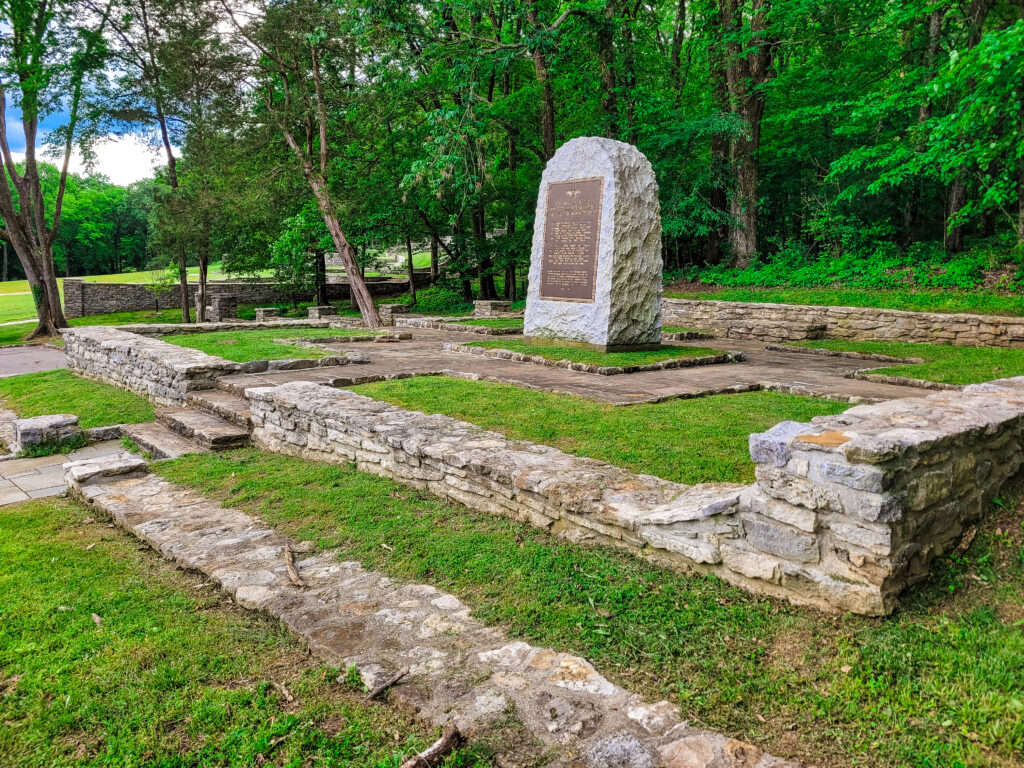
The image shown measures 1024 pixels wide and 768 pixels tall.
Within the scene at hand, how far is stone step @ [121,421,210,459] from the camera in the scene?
601cm

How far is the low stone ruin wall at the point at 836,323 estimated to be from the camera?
32.7 feet

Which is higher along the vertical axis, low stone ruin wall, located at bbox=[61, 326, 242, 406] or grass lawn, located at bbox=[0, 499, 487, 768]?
low stone ruin wall, located at bbox=[61, 326, 242, 406]

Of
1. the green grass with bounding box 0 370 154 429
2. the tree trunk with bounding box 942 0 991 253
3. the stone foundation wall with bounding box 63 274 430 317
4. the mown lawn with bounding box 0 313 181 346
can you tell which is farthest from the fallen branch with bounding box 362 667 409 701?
the stone foundation wall with bounding box 63 274 430 317

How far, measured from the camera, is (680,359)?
27.9 ft

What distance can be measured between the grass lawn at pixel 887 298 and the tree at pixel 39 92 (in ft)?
56.9

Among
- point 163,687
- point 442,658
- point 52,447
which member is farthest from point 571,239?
point 163,687

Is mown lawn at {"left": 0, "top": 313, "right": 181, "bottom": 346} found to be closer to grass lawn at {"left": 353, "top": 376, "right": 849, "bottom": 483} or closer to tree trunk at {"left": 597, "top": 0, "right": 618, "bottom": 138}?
tree trunk at {"left": 597, "top": 0, "right": 618, "bottom": 138}

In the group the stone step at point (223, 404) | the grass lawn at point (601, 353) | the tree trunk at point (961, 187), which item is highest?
the tree trunk at point (961, 187)

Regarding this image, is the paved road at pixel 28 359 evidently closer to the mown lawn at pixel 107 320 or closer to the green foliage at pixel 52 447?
the mown lawn at pixel 107 320

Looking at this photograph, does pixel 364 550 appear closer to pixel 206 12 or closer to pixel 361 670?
pixel 361 670

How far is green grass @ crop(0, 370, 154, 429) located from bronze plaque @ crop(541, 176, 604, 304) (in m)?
5.94

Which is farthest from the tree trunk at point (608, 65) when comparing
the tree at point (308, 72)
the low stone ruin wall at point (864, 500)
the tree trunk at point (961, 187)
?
the low stone ruin wall at point (864, 500)

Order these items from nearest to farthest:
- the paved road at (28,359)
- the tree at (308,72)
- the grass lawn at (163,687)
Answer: the grass lawn at (163,687) → the paved road at (28,359) → the tree at (308,72)

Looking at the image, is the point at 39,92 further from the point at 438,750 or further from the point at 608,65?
the point at 438,750
